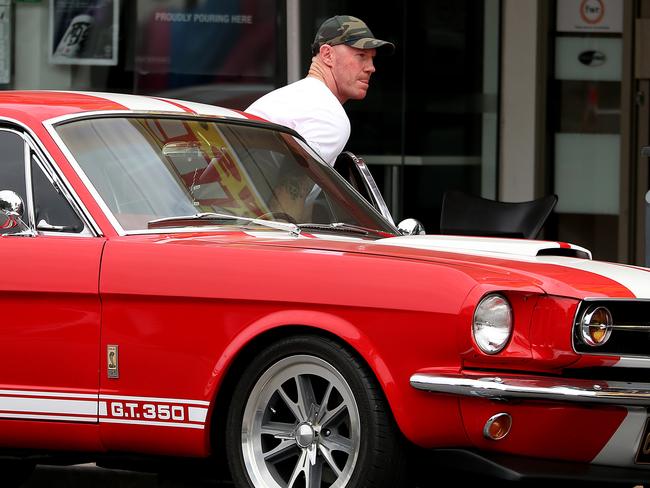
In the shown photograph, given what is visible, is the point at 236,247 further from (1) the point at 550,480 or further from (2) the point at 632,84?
(2) the point at 632,84

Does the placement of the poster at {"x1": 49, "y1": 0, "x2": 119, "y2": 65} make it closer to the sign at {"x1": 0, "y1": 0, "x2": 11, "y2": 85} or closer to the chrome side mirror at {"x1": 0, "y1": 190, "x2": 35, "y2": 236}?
the sign at {"x1": 0, "y1": 0, "x2": 11, "y2": 85}

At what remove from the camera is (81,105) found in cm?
637

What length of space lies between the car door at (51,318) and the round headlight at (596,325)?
167cm

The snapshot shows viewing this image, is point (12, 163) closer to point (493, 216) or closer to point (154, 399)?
point (154, 399)

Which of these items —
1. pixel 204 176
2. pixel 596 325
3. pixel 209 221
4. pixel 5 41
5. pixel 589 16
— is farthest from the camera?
pixel 589 16

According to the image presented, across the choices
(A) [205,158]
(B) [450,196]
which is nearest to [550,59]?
(B) [450,196]

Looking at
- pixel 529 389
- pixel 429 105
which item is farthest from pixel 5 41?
pixel 529 389

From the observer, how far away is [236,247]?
560 centimetres

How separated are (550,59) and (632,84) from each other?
0.71 meters

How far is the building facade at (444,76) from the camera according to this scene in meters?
12.6

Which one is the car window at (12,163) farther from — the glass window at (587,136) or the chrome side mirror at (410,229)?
the glass window at (587,136)

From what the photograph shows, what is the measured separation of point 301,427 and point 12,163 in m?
1.58

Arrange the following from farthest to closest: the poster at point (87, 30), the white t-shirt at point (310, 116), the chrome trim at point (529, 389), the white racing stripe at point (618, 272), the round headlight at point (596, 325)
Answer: the poster at point (87, 30) → the white t-shirt at point (310, 116) → the white racing stripe at point (618, 272) → the round headlight at point (596, 325) → the chrome trim at point (529, 389)

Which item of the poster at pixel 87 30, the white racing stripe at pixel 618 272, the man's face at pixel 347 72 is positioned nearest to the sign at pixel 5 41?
the poster at pixel 87 30
